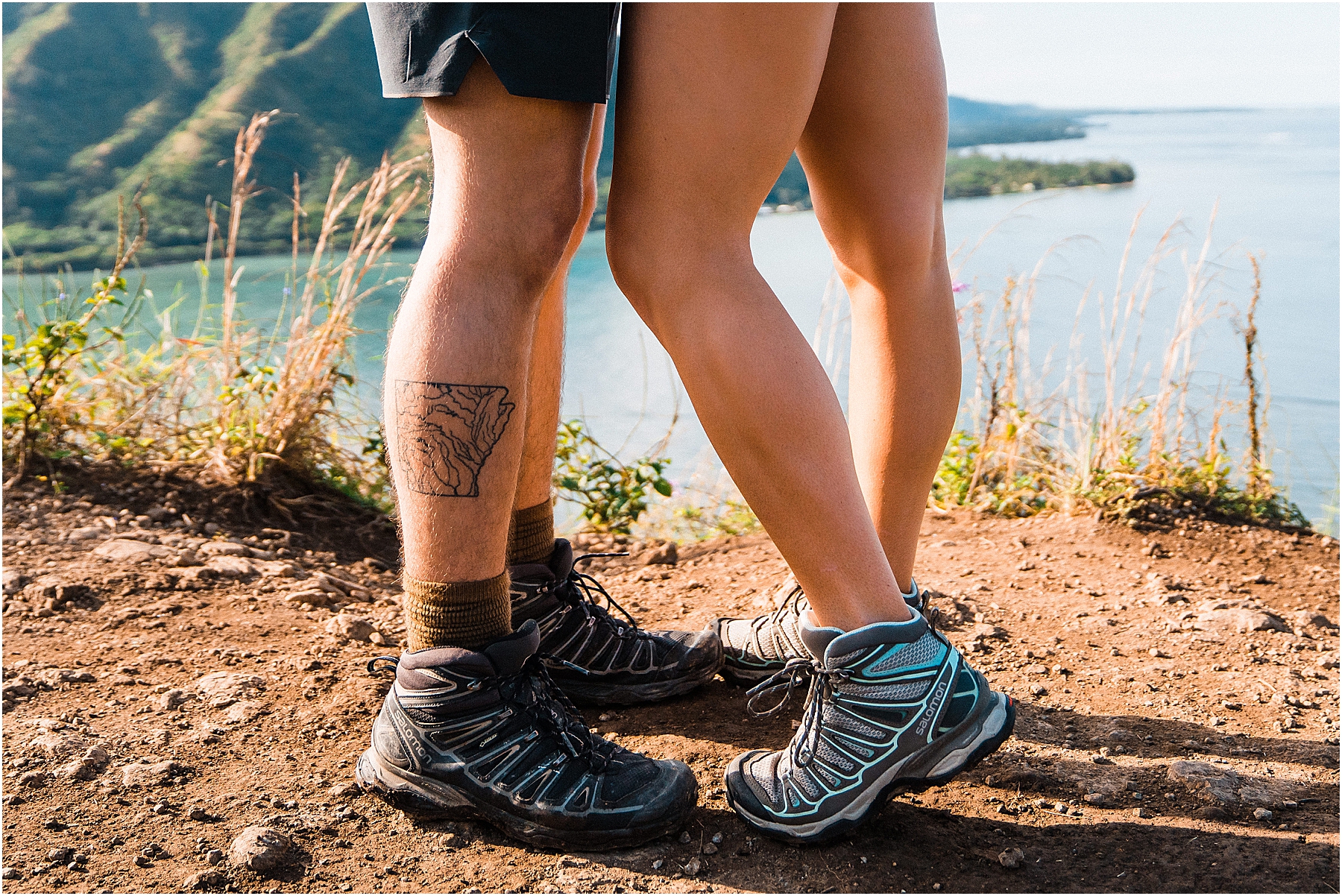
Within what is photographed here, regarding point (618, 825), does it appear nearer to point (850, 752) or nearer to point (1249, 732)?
point (850, 752)

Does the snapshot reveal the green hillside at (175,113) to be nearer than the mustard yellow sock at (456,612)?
No

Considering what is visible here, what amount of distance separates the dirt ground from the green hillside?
314cm

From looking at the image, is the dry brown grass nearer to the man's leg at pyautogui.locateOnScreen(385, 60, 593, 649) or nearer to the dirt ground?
the dirt ground

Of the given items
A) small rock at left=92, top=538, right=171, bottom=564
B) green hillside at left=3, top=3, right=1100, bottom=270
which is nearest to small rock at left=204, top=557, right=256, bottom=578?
small rock at left=92, top=538, right=171, bottom=564

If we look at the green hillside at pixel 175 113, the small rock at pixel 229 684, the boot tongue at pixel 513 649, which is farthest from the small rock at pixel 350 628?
the green hillside at pixel 175 113

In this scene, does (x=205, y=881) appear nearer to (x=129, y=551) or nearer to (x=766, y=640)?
(x=766, y=640)

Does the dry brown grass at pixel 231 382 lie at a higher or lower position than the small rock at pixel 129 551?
higher

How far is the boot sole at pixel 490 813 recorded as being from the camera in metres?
1.32

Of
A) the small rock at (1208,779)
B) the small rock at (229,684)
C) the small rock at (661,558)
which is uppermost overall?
the small rock at (229,684)

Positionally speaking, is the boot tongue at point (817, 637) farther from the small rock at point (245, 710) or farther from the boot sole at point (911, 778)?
the small rock at point (245, 710)

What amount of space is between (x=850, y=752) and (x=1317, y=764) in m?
0.83

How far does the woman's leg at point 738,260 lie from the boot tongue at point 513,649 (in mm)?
381

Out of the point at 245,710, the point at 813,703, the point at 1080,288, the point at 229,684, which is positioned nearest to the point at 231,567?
the point at 229,684

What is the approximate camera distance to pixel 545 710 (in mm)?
1427
